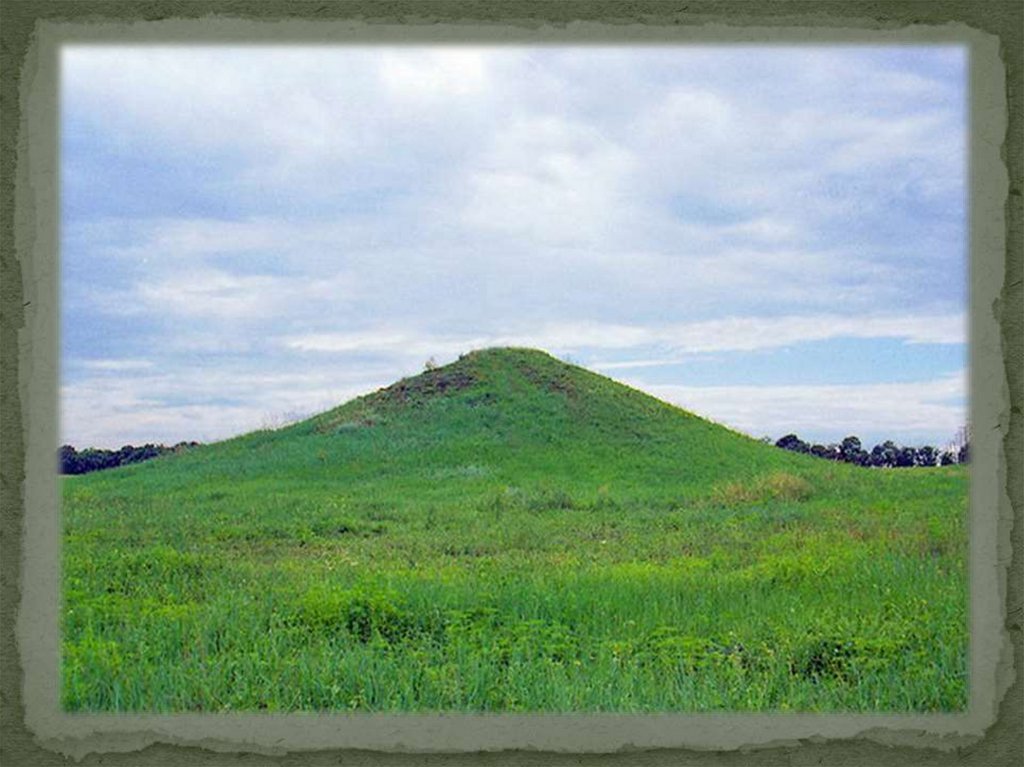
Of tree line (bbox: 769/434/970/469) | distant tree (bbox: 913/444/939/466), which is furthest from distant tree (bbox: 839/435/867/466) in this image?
distant tree (bbox: 913/444/939/466)

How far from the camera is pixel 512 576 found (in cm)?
345

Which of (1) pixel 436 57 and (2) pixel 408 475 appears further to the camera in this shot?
(2) pixel 408 475

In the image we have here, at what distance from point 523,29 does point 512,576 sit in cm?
235

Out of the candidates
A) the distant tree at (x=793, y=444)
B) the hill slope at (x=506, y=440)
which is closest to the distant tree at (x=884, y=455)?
the hill slope at (x=506, y=440)

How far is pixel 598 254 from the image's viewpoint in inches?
205

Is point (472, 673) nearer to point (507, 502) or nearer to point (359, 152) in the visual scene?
point (359, 152)

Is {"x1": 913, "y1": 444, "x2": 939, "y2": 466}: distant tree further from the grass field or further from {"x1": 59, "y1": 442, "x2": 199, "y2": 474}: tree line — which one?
{"x1": 59, "y1": 442, "x2": 199, "y2": 474}: tree line

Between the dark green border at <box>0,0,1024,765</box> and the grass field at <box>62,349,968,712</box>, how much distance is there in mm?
365

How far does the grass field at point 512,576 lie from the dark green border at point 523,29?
365mm

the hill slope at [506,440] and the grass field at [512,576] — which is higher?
the hill slope at [506,440]

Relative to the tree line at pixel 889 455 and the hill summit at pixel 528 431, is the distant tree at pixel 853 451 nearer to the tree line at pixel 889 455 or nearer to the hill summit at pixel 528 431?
the tree line at pixel 889 455

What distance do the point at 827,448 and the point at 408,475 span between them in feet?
11.1

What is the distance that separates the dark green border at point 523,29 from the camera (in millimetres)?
1419

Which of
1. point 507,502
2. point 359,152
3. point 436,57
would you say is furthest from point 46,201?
point 507,502
